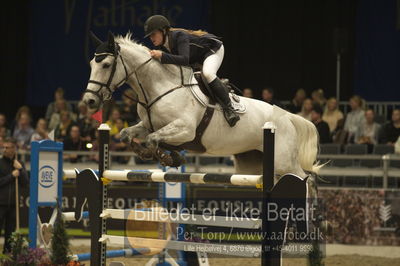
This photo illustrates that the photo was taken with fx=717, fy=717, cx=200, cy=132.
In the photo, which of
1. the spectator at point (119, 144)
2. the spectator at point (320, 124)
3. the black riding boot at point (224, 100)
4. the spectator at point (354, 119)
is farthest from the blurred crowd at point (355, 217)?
the black riding boot at point (224, 100)

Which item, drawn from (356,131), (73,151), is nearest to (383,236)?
(356,131)

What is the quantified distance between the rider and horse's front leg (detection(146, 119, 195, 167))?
1.31ft

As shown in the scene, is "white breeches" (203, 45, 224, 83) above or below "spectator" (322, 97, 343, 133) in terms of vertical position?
above

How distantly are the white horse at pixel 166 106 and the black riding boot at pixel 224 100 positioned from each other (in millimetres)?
56

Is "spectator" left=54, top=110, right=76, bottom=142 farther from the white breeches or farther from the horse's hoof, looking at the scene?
the horse's hoof

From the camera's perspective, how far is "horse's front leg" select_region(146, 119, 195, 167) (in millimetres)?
5117

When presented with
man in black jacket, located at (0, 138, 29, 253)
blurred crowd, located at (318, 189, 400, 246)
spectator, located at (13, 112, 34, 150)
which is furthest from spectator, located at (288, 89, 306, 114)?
man in black jacket, located at (0, 138, 29, 253)

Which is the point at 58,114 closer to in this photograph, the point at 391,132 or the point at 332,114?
the point at 332,114

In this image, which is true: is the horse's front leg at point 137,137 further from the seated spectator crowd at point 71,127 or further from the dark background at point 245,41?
the dark background at point 245,41

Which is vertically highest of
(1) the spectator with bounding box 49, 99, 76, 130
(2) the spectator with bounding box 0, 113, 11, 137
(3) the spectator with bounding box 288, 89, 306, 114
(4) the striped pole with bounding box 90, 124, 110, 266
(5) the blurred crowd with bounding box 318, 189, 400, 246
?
(3) the spectator with bounding box 288, 89, 306, 114

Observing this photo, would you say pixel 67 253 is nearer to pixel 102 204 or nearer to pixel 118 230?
pixel 102 204

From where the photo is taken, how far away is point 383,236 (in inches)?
332

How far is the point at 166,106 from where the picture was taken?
534cm

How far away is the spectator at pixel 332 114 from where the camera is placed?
995 centimetres
